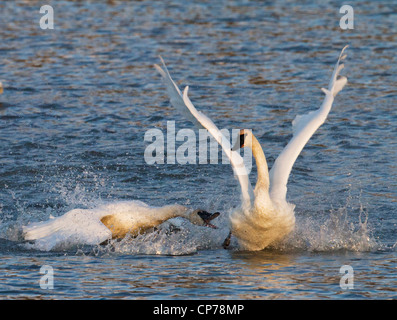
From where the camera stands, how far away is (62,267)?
28.9ft

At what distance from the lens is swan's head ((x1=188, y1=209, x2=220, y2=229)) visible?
9635 millimetres

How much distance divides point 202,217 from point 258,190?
103 cm

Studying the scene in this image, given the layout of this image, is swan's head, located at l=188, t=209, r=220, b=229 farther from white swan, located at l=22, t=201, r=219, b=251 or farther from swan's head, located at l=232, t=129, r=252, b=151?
swan's head, located at l=232, t=129, r=252, b=151

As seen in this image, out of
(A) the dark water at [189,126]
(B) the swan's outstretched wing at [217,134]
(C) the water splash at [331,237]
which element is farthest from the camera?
(C) the water splash at [331,237]

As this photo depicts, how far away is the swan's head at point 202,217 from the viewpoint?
9635mm

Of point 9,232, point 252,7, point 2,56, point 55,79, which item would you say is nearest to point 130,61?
point 55,79

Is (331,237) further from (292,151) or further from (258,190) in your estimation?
(258,190)

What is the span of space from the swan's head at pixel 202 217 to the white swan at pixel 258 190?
0.93 ft

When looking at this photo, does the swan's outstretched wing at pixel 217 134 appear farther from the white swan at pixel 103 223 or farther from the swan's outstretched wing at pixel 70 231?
the swan's outstretched wing at pixel 70 231

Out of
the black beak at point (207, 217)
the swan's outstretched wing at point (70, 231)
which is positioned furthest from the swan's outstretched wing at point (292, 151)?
the swan's outstretched wing at point (70, 231)

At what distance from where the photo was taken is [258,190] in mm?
8969

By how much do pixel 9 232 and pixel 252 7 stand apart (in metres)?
15.8

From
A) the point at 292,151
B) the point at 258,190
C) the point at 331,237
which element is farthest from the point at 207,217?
the point at 331,237
